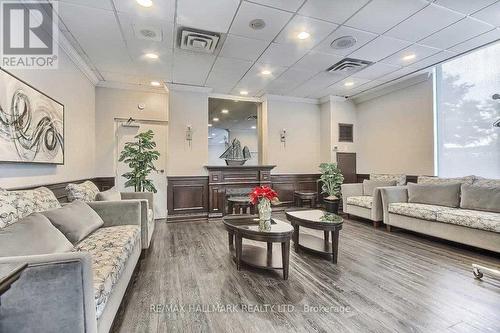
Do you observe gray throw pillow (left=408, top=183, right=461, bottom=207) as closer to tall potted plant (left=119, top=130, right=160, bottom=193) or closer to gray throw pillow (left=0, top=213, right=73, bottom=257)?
tall potted plant (left=119, top=130, right=160, bottom=193)

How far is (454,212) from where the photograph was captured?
3.15m

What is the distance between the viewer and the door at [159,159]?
16.0 feet

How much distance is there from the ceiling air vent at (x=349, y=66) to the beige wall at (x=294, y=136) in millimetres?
1777

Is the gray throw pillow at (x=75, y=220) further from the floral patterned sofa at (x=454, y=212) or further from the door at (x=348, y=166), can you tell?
the door at (x=348, y=166)

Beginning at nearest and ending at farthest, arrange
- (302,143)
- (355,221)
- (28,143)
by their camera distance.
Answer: (28,143)
(355,221)
(302,143)

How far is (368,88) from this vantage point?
5.30 metres

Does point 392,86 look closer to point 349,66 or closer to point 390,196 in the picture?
point 349,66

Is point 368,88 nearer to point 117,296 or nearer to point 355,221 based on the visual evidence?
point 355,221

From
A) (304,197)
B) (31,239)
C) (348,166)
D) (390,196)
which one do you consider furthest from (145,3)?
(348,166)

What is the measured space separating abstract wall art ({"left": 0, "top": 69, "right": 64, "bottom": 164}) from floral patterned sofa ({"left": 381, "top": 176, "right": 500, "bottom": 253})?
4.87m

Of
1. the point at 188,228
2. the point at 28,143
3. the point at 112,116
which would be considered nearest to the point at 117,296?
the point at 28,143

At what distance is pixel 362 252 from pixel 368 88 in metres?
3.86

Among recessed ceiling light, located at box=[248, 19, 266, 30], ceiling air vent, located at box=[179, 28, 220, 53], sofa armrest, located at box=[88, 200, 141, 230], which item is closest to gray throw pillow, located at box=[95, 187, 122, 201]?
sofa armrest, located at box=[88, 200, 141, 230]

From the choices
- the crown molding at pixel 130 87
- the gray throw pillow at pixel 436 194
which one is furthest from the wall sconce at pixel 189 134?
the gray throw pillow at pixel 436 194
